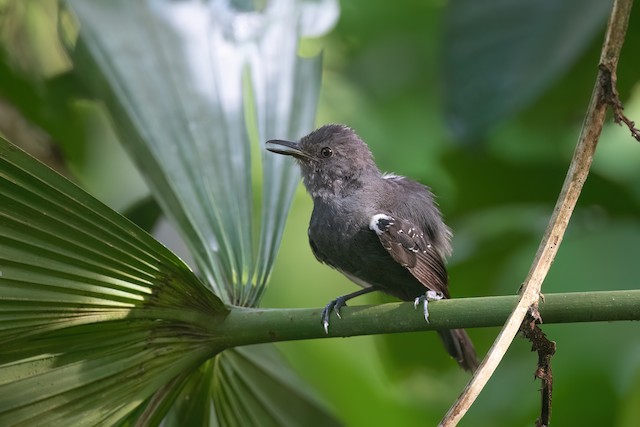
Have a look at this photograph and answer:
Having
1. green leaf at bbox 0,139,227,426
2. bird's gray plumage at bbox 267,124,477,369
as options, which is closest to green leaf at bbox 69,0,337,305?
bird's gray plumage at bbox 267,124,477,369

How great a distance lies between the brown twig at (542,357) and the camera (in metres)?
1.72

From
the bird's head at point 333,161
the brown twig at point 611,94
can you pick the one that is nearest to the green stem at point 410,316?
the brown twig at point 611,94

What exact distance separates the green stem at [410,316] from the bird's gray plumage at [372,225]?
90 cm

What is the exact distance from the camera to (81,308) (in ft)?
6.31

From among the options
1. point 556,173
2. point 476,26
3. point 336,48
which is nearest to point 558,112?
point 556,173

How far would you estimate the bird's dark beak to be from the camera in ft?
9.61

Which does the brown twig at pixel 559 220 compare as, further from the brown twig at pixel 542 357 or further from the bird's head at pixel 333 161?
the bird's head at pixel 333 161

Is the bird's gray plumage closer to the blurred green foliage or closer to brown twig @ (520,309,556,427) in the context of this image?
the blurred green foliage

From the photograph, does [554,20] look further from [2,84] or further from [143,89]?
[2,84]

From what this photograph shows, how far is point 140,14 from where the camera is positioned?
311cm

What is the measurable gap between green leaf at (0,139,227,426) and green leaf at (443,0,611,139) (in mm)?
1938

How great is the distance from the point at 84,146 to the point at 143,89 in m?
1.41

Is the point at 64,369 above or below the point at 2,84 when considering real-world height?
below

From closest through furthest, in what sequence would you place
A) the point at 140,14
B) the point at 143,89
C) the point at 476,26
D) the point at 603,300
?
1. the point at 603,300
2. the point at 143,89
3. the point at 140,14
4. the point at 476,26
